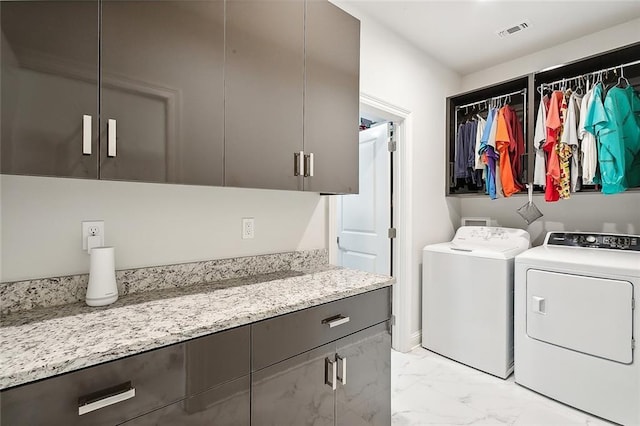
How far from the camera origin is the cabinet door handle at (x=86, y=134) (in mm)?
952

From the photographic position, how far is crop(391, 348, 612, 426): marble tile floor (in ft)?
6.18

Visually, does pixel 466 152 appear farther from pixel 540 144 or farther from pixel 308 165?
pixel 308 165

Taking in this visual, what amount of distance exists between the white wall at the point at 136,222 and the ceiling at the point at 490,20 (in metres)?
1.61

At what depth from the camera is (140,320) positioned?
1.01 m

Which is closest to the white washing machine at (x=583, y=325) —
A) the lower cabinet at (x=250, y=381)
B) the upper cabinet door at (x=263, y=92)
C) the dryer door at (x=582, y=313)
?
the dryer door at (x=582, y=313)

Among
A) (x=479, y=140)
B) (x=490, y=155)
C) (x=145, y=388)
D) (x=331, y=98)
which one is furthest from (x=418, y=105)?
(x=145, y=388)

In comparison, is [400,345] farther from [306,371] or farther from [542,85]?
[542,85]

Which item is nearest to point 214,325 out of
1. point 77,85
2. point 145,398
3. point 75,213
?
point 145,398

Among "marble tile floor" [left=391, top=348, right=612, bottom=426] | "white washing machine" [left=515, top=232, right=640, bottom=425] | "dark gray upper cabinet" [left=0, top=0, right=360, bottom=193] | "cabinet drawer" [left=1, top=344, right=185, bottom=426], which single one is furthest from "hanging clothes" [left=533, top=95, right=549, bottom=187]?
"cabinet drawer" [left=1, top=344, right=185, bottom=426]

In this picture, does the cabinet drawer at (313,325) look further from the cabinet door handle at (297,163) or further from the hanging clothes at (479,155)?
the hanging clothes at (479,155)

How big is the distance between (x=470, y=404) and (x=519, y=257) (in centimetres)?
106

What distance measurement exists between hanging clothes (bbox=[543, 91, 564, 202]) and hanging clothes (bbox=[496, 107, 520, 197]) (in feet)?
0.85

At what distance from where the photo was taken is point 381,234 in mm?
2887

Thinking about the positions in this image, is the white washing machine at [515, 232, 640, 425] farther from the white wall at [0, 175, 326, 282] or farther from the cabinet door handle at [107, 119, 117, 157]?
the cabinet door handle at [107, 119, 117, 157]
